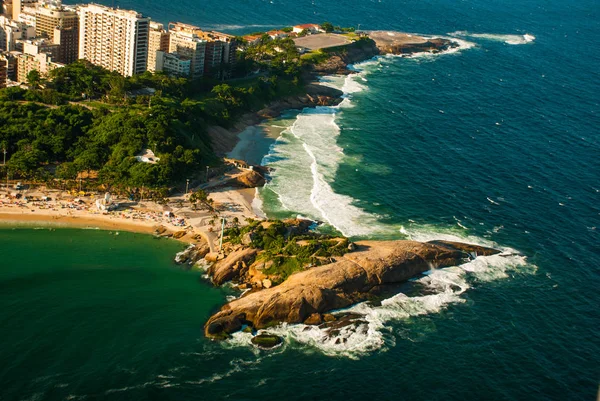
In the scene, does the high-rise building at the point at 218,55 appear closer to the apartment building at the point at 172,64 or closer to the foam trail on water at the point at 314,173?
the apartment building at the point at 172,64

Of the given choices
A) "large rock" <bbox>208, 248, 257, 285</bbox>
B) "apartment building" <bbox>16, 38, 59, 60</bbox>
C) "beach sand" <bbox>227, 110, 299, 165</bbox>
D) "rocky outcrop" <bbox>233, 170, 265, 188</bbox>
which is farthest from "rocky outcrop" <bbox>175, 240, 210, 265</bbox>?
"apartment building" <bbox>16, 38, 59, 60</bbox>

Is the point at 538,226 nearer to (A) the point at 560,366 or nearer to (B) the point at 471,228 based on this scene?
(B) the point at 471,228

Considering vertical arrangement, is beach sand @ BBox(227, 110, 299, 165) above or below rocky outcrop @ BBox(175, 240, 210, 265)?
above

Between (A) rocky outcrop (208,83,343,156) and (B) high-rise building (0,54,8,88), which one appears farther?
(B) high-rise building (0,54,8,88)

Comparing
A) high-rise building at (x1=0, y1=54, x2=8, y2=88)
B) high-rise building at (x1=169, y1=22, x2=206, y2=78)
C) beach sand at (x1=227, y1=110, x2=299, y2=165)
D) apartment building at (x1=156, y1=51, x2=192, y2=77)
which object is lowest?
beach sand at (x1=227, y1=110, x2=299, y2=165)

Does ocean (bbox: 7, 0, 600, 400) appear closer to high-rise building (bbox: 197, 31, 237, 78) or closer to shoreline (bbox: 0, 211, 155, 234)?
shoreline (bbox: 0, 211, 155, 234)

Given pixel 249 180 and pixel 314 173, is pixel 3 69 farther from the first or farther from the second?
pixel 314 173

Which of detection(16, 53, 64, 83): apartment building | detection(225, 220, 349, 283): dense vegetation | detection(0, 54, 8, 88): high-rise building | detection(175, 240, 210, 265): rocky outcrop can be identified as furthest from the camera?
detection(16, 53, 64, 83): apartment building

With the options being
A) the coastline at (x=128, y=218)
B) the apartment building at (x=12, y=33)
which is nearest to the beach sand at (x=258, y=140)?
the coastline at (x=128, y=218)
